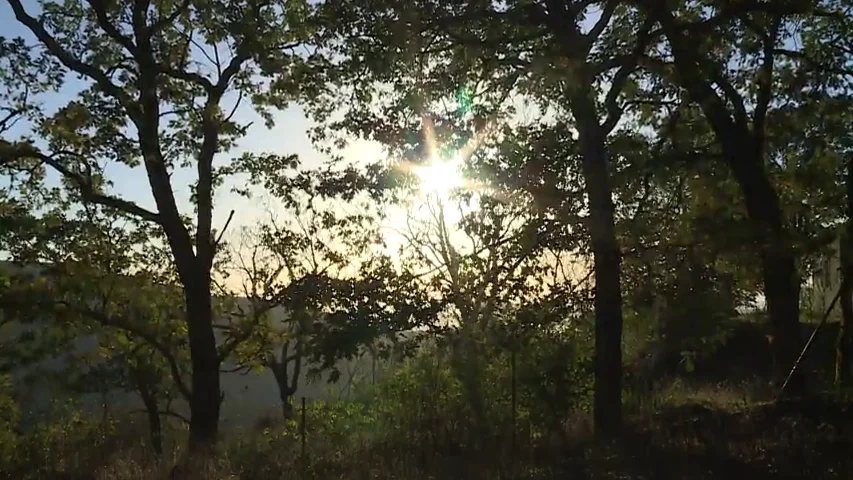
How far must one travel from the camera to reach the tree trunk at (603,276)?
13.2 m

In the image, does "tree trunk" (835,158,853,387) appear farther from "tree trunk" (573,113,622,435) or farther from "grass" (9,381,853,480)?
"tree trunk" (573,113,622,435)

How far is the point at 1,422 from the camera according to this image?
818 inches

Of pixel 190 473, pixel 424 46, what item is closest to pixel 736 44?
pixel 424 46

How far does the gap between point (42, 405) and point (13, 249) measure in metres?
12.5

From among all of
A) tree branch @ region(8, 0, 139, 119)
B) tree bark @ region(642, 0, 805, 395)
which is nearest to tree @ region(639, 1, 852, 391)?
tree bark @ region(642, 0, 805, 395)

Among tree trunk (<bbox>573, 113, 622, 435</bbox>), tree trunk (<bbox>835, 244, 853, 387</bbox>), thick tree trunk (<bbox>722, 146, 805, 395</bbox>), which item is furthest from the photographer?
thick tree trunk (<bbox>722, 146, 805, 395</bbox>)

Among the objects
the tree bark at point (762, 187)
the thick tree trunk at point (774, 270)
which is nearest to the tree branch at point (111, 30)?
the tree bark at point (762, 187)

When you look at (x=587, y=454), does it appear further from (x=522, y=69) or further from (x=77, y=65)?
(x=77, y=65)

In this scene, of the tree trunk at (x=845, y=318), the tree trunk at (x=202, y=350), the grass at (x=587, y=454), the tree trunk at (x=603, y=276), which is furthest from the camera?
the tree trunk at (x=202, y=350)

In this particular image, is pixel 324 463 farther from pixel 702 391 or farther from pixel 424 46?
pixel 702 391

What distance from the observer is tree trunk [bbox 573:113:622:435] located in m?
13.2


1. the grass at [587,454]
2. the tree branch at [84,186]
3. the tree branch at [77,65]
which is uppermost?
the tree branch at [77,65]

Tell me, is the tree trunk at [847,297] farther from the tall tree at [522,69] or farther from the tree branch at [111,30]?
the tree branch at [111,30]

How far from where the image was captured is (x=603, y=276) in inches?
526
